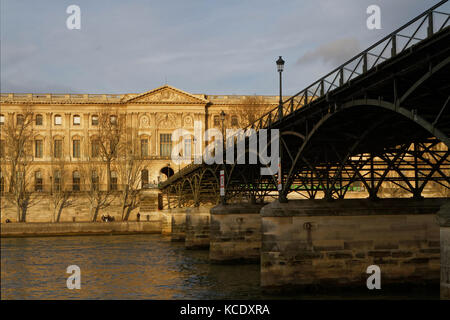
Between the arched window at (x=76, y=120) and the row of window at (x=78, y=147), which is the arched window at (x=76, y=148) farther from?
the arched window at (x=76, y=120)

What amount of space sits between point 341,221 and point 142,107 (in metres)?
84.4

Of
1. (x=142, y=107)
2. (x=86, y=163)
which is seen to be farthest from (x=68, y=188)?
(x=142, y=107)

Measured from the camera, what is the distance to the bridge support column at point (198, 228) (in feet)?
177

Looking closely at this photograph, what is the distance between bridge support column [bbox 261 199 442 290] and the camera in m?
27.4

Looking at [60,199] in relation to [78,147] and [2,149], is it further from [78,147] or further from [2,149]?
[78,147]

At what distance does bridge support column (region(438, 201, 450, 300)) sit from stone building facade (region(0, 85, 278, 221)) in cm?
9169

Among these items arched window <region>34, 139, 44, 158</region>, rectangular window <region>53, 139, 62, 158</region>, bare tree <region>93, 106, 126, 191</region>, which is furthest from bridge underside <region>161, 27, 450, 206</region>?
arched window <region>34, 139, 44, 158</region>

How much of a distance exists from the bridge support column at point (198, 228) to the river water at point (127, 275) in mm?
1223

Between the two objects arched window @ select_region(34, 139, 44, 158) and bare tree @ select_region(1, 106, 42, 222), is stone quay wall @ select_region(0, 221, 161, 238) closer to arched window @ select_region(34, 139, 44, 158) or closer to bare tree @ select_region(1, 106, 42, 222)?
bare tree @ select_region(1, 106, 42, 222)

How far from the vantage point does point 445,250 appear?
53.7 feet

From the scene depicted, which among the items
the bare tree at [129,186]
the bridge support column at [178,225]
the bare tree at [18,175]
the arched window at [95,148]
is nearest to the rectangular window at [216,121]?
the bare tree at [129,186]

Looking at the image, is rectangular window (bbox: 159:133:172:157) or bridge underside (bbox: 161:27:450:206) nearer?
bridge underside (bbox: 161:27:450:206)

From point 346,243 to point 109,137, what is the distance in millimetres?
69980

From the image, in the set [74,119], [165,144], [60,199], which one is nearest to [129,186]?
[60,199]
